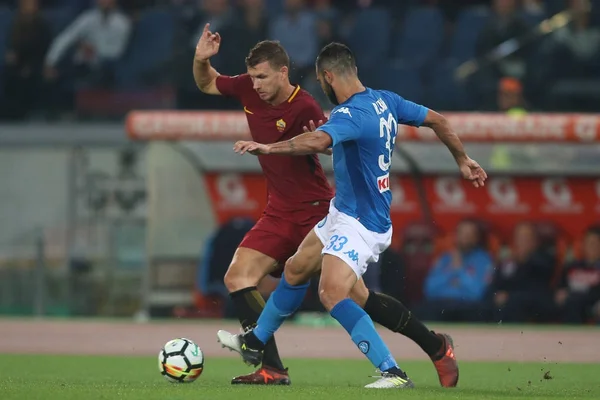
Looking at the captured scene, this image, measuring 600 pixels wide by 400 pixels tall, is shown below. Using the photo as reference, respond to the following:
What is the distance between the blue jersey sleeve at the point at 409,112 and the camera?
798 centimetres

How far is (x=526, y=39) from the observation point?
17297 mm

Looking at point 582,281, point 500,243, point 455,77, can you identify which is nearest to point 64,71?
point 455,77

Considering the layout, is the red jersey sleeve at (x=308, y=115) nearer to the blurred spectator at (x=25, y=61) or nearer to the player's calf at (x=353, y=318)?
the player's calf at (x=353, y=318)

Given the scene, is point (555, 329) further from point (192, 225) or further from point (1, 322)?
point (1, 322)

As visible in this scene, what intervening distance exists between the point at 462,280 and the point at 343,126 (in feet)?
26.8

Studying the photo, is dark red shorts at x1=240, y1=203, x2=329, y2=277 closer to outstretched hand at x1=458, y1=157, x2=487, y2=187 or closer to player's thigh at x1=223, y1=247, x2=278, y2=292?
player's thigh at x1=223, y1=247, x2=278, y2=292

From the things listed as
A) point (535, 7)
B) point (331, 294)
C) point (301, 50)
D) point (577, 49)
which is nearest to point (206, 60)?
point (331, 294)

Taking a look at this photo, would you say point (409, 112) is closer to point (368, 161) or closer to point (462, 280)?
point (368, 161)

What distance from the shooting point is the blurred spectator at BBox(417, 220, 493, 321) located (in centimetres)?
1528

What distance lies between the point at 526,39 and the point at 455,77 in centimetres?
113

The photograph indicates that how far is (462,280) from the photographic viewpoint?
1530 cm

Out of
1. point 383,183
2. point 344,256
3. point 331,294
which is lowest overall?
point 331,294

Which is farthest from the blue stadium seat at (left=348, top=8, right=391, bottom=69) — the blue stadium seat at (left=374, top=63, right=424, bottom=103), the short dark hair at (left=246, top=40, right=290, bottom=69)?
the short dark hair at (left=246, top=40, right=290, bottom=69)

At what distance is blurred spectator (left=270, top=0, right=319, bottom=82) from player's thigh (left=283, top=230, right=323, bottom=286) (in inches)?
365
